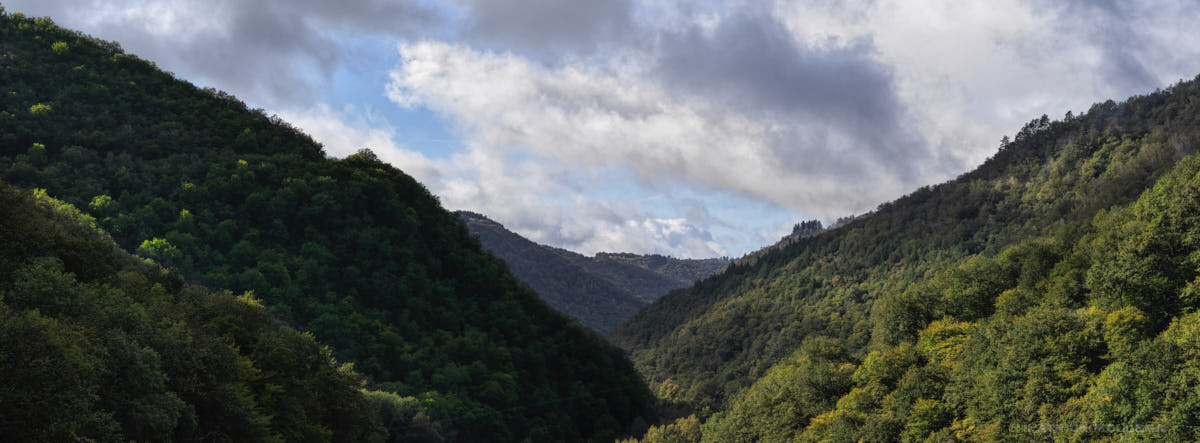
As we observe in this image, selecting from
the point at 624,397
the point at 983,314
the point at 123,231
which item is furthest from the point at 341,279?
the point at 983,314

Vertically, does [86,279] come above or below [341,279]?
below

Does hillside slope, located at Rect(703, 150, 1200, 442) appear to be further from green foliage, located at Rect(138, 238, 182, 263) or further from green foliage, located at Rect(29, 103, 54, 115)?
green foliage, located at Rect(29, 103, 54, 115)

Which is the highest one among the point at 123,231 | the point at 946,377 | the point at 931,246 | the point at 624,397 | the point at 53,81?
the point at 931,246

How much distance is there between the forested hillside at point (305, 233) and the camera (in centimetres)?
6216

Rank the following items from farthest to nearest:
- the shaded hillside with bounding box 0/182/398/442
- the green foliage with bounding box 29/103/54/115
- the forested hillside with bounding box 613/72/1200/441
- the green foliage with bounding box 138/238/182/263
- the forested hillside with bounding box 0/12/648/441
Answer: the green foliage with bounding box 29/103/54/115 → the forested hillside with bounding box 0/12/648/441 → the green foliage with bounding box 138/238/182/263 → the forested hillside with bounding box 613/72/1200/441 → the shaded hillside with bounding box 0/182/398/442

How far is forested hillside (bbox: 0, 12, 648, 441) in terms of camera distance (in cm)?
6216

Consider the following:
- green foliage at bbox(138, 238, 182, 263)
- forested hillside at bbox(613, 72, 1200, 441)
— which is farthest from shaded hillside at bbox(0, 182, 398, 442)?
forested hillside at bbox(613, 72, 1200, 441)

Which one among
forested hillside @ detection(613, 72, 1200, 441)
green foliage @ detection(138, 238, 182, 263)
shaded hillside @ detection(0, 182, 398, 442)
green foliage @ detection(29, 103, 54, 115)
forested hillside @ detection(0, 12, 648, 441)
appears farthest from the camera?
green foliage @ detection(29, 103, 54, 115)

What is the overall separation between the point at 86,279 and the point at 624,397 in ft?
262

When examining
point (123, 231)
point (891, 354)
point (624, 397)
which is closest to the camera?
point (123, 231)

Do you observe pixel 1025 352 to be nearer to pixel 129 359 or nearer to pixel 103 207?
pixel 129 359

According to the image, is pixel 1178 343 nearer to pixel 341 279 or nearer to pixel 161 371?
pixel 161 371

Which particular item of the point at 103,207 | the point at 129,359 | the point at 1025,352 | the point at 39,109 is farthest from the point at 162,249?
the point at 1025,352

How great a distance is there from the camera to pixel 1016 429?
155 ft
